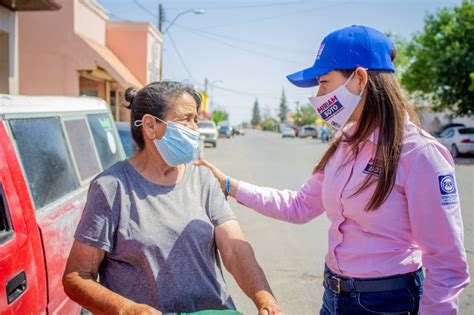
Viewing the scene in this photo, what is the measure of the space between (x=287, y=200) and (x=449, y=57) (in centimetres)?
2322

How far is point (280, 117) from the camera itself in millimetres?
152875

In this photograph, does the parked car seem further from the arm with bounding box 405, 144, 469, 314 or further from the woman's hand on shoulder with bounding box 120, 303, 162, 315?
the arm with bounding box 405, 144, 469, 314

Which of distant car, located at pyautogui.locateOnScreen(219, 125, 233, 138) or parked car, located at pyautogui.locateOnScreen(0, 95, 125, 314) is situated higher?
parked car, located at pyautogui.locateOnScreen(0, 95, 125, 314)

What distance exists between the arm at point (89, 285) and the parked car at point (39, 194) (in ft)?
0.96

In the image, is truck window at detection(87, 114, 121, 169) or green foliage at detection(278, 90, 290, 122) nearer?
truck window at detection(87, 114, 121, 169)

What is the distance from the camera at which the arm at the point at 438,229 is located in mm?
1630

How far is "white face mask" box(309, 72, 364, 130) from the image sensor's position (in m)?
1.93

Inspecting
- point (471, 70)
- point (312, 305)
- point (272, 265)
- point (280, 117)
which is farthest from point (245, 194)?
point (280, 117)

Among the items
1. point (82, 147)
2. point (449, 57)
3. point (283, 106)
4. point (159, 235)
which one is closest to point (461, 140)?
point (449, 57)

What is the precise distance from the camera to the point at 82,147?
400 cm

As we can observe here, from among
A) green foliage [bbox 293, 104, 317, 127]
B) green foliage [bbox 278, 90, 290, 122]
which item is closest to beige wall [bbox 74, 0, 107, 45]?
green foliage [bbox 293, 104, 317, 127]

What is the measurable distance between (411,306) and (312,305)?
2.68 meters

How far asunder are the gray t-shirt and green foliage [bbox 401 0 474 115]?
23.1m

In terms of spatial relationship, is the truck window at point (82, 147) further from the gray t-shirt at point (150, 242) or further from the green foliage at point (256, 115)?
the green foliage at point (256, 115)
